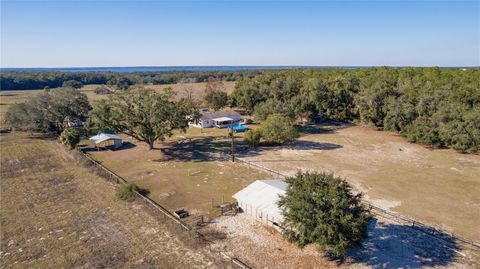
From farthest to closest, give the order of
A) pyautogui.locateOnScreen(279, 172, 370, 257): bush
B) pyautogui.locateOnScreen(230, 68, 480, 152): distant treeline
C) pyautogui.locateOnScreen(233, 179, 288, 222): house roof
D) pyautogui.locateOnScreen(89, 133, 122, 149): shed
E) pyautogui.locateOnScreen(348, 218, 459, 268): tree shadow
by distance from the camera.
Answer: pyautogui.locateOnScreen(89, 133, 122, 149): shed
pyautogui.locateOnScreen(230, 68, 480, 152): distant treeline
pyautogui.locateOnScreen(233, 179, 288, 222): house roof
pyautogui.locateOnScreen(348, 218, 459, 268): tree shadow
pyautogui.locateOnScreen(279, 172, 370, 257): bush

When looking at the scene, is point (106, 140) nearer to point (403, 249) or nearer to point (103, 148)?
point (103, 148)

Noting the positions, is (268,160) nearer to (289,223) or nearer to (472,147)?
(289,223)

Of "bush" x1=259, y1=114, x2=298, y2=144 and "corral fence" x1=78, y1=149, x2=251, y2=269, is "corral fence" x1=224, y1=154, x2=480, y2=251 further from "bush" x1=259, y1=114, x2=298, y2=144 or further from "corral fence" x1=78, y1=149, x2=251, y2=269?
"bush" x1=259, y1=114, x2=298, y2=144

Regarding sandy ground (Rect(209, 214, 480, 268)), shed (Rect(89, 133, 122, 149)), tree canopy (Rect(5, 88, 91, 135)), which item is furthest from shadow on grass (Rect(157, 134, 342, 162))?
tree canopy (Rect(5, 88, 91, 135))

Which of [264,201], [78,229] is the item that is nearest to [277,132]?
[264,201]

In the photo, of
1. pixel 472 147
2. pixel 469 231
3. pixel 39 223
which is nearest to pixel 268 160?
pixel 469 231

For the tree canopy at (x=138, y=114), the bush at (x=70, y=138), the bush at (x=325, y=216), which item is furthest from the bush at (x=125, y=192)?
the bush at (x=70, y=138)
